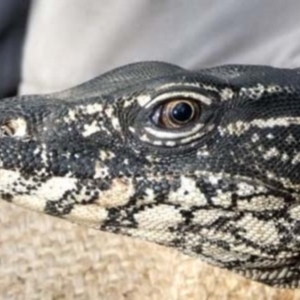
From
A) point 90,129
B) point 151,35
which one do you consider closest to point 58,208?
point 90,129

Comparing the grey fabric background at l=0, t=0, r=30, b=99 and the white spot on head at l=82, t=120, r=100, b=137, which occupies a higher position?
the grey fabric background at l=0, t=0, r=30, b=99

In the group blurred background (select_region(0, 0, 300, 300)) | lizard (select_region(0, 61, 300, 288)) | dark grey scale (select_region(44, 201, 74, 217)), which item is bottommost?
dark grey scale (select_region(44, 201, 74, 217))

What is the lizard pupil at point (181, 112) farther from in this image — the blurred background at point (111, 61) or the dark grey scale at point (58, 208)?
the blurred background at point (111, 61)

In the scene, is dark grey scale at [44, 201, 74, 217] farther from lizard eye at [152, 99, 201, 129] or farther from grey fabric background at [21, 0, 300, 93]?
grey fabric background at [21, 0, 300, 93]

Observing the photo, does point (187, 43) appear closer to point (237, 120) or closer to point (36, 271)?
point (36, 271)

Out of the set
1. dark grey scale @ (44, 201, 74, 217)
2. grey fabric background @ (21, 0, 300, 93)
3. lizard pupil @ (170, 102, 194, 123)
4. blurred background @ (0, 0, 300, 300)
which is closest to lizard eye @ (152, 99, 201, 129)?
lizard pupil @ (170, 102, 194, 123)

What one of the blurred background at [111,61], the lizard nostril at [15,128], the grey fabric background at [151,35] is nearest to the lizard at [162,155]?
the lizard nostril at [15,128]
